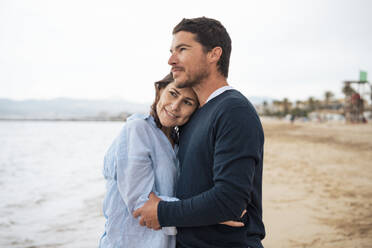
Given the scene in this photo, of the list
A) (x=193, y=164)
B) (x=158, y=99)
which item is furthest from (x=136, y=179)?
(x=158, y=99)

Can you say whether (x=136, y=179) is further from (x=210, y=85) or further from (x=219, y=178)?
(x=210, y=85)

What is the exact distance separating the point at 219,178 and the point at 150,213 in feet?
1.50

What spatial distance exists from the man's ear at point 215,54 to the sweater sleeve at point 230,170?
0.46 meters

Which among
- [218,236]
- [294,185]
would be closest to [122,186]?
[218,236]

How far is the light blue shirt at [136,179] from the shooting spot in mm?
1691

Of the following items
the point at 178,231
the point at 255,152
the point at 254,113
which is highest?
the point at 254,113

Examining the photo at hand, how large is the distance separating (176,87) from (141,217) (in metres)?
0.81

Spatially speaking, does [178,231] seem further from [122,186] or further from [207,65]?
[207,65]

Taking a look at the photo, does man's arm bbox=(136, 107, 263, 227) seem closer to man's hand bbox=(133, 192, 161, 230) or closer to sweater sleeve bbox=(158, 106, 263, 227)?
sweater sleeve bbox=(158, 106, 263, 227)

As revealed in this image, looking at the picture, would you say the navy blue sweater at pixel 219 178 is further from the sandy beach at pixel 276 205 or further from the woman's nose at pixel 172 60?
the sandy beach at pixel 276 205

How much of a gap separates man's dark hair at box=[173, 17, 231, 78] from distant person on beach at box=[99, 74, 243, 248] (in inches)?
13.2

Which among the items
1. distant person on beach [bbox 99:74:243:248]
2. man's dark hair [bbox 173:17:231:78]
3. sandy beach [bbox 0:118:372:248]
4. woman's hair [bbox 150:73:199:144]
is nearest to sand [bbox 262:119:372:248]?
sandy beach [bbox 0:118:372:248]

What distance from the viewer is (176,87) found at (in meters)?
1.92

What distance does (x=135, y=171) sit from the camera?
1.68 metres
